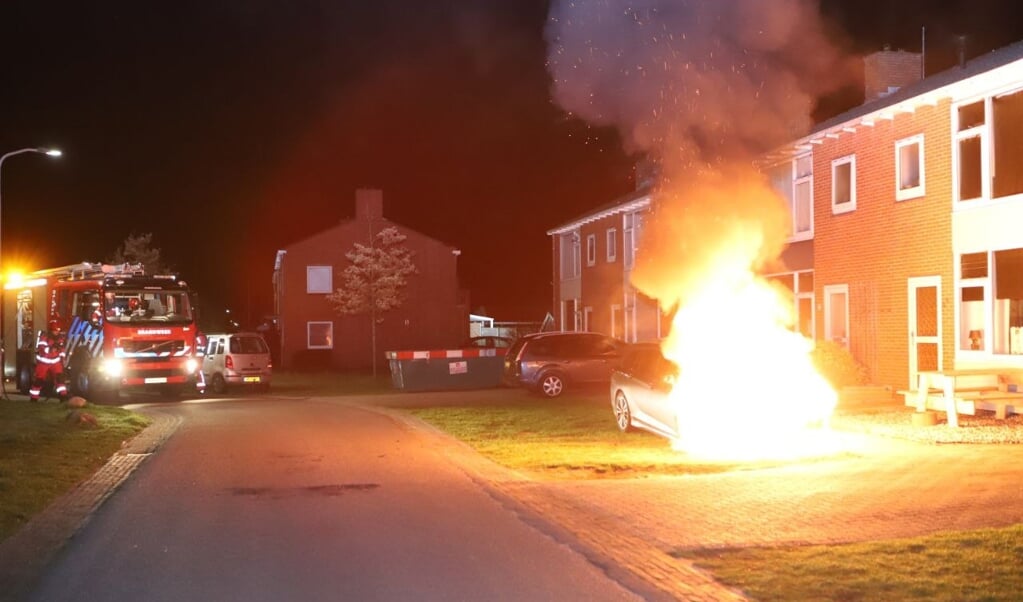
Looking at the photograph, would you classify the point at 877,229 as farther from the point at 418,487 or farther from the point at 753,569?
the point at 753,569

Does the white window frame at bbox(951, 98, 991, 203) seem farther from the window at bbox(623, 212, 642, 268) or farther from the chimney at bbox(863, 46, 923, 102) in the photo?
the window at bbox(623, 212, 642, 268)

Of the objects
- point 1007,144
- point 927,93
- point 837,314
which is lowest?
point 837,314

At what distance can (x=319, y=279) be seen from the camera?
49.0 metres

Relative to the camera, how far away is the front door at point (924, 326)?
19031mm

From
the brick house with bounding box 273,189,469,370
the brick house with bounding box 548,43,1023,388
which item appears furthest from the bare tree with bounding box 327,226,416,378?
the brick house with bounding box 548,43,1023,388

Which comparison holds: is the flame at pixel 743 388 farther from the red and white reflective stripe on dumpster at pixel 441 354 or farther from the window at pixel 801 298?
the red and white reflective stripe on dumpster at pixel 441 354

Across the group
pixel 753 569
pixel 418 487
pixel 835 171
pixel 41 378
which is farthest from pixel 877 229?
pixel 41 378

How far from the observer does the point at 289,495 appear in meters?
11.1

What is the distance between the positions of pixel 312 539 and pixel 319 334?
4052 centimetres

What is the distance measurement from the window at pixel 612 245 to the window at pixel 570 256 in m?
3.71

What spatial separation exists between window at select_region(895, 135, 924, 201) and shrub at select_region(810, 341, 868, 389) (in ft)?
10.7

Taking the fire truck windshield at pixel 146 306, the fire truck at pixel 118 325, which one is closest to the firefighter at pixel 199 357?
the fire truck at pixel 118 325

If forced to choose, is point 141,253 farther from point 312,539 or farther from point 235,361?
point 312,539

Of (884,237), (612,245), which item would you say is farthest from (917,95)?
(612,245)
